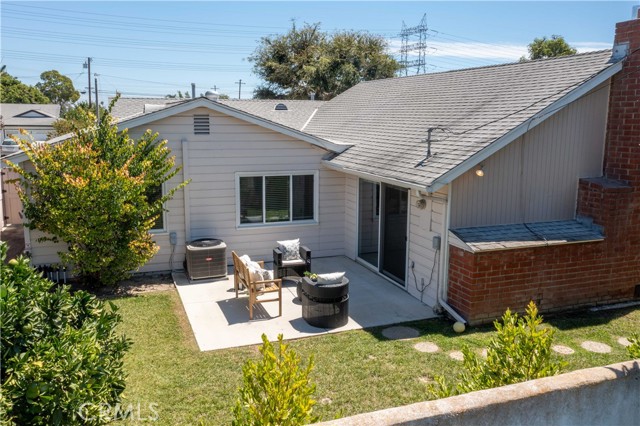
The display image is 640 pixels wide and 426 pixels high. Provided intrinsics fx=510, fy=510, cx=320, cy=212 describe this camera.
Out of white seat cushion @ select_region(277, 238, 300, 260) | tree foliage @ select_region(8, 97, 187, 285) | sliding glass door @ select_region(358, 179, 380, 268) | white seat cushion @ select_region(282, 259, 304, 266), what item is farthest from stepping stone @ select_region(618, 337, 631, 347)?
tree foliage @ select_region(8, 97, 187, 285)

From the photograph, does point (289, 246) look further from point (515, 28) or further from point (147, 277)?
point (515, 28)

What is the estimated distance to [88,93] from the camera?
40.6 metres

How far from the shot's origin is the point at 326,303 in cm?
847

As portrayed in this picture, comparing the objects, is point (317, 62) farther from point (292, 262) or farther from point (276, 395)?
point (276, 395)

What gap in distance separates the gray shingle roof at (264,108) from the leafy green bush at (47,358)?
13262 millimetres

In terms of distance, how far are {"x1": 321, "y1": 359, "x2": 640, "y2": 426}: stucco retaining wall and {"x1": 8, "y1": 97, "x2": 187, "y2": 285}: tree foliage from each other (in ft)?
25.5

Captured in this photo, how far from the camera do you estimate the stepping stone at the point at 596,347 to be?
7672 millimetres

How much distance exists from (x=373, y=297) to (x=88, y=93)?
37861 millimetres

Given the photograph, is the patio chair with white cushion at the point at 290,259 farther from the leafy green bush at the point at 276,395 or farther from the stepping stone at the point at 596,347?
the leafy green bush at the point at 276,395

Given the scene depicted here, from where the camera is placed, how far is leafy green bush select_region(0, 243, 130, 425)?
443 cm

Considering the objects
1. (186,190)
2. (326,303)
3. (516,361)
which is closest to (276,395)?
(516,361)

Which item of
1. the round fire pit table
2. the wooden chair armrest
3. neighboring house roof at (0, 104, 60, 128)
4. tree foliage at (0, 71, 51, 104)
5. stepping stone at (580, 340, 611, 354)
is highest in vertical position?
tree foliage at (0, 71, 51, 104)

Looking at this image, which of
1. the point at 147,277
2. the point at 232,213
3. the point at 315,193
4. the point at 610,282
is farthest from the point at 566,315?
the point at 147,277

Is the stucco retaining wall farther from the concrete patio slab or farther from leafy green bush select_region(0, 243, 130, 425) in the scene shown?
the concrete patio slab
